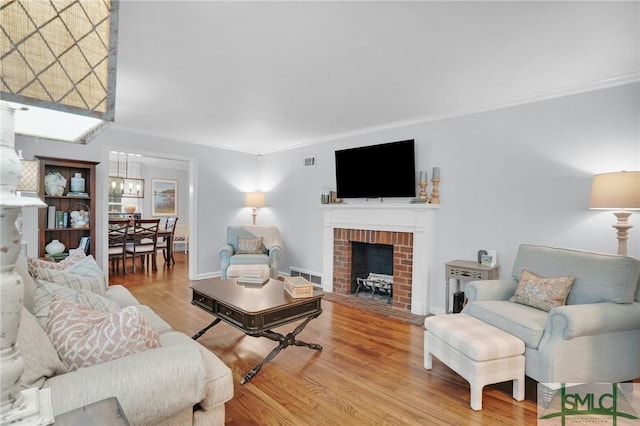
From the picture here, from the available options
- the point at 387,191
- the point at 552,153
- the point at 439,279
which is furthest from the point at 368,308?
the point at 552,153

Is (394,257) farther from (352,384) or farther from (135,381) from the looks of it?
(135,381)

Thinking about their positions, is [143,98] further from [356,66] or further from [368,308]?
[368,308]

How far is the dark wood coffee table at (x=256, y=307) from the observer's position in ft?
7.21

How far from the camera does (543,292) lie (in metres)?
2.37

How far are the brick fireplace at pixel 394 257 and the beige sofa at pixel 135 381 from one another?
116 inches

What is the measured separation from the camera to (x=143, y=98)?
10.8 ft

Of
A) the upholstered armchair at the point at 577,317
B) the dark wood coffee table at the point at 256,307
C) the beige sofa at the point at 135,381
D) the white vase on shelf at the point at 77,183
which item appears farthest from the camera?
the white vase on shelf at the point at 77,183

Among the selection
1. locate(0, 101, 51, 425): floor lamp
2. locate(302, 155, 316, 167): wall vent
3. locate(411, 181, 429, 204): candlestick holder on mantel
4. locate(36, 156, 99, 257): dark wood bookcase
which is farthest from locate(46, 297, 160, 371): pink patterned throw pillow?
locate(302, 155, 316, 167): wall vent

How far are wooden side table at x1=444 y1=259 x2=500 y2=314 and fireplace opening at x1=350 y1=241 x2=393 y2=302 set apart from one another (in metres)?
1.05

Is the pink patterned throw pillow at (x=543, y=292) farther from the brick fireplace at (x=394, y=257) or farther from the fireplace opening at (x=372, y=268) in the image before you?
the fireplace opening at (x=372, y=268)

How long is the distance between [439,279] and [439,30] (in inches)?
105

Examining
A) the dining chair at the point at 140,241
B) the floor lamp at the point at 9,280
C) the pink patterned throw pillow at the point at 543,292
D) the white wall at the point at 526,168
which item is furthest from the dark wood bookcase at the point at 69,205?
the pink patterned throw pillow at the point at 543,292

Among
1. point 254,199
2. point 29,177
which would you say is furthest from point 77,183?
point 254,199

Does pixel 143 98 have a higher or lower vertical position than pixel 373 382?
higher
